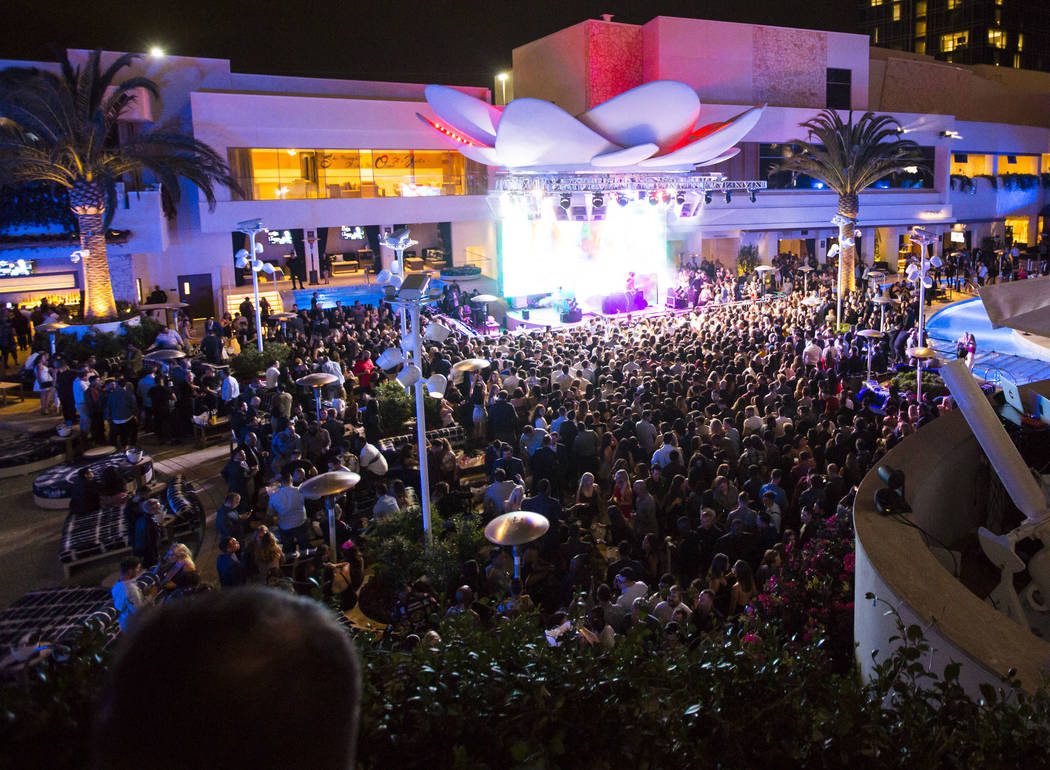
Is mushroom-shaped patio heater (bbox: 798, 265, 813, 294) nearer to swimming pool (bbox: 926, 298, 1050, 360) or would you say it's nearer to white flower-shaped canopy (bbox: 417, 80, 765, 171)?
white flower-shaped canopy (bbox: 417, 80, 765, 171)

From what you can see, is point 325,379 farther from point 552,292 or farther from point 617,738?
point 552,292

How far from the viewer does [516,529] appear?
7215 mm

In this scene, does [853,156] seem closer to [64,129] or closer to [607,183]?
[607,183]

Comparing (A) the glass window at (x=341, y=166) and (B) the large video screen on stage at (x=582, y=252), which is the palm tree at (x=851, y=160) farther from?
(A) the glass window at (x=341, y=166)

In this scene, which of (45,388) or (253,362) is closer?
(45,388)

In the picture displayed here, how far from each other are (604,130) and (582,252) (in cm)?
545

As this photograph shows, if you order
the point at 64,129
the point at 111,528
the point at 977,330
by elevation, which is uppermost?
the point at 64,129

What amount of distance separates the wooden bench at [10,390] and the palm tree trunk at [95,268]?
3.21m

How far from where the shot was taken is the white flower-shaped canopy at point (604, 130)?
22.1 meters

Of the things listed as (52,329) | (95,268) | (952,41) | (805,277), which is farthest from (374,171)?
(952,41)

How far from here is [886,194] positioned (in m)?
35.9

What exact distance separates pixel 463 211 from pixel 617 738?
99.7ft

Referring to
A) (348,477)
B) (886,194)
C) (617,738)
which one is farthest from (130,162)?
(886,194)

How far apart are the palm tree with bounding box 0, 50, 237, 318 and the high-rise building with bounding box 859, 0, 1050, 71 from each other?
75.9 meters
